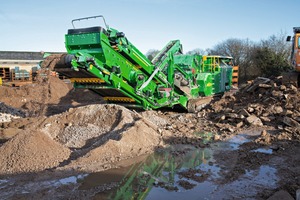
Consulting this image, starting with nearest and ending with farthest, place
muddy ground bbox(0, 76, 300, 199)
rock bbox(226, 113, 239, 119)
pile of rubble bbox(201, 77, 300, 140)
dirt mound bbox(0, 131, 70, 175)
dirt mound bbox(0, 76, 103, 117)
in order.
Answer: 1. muddy ground bbox(0, 76, 300, 199)
2. dirt mound bbox(0, 131, 70, 175)
3. pile of rubble bbox(201, 77, 300, 140)
4. rock bbox(226, 113, 239, 119)
5. dirt mound bbox(0, 76, 103, 117)

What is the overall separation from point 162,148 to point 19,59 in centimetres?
2615

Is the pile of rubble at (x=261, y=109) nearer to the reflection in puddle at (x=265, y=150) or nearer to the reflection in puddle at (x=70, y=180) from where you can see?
the reflection in puddle at (x=265, y=150)

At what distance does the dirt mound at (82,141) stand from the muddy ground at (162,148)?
2cm

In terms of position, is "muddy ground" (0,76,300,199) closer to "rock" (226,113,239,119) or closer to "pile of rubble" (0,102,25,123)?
"rock" (226,113,239,119)

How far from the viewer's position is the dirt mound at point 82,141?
563 centimetres

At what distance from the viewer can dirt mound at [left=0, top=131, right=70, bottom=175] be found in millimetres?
5466

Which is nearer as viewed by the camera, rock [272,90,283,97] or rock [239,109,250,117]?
rock [239,109,250,117]

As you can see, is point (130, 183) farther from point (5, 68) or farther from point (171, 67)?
point (5, 68)

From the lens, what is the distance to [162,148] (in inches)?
274

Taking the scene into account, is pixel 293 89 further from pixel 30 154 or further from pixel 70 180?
pixel 30 154

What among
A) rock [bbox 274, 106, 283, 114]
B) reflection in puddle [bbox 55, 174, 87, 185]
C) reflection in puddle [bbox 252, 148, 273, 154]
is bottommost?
reflection in puddle [bbox 55, 174, 87, 185]

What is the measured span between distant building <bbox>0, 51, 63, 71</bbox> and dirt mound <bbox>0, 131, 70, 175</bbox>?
23601mm

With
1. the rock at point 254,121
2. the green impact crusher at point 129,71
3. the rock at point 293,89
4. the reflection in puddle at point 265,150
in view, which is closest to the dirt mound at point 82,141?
the green impact crusher at point 129,71

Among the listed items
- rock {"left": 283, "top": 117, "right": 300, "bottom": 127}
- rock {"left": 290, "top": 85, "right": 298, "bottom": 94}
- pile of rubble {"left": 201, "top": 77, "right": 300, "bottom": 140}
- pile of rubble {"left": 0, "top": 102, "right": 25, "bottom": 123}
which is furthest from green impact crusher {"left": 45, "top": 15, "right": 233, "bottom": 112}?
pile of rubble {"left": 0, "top": 102, "right": 25, "bottom": 123}
